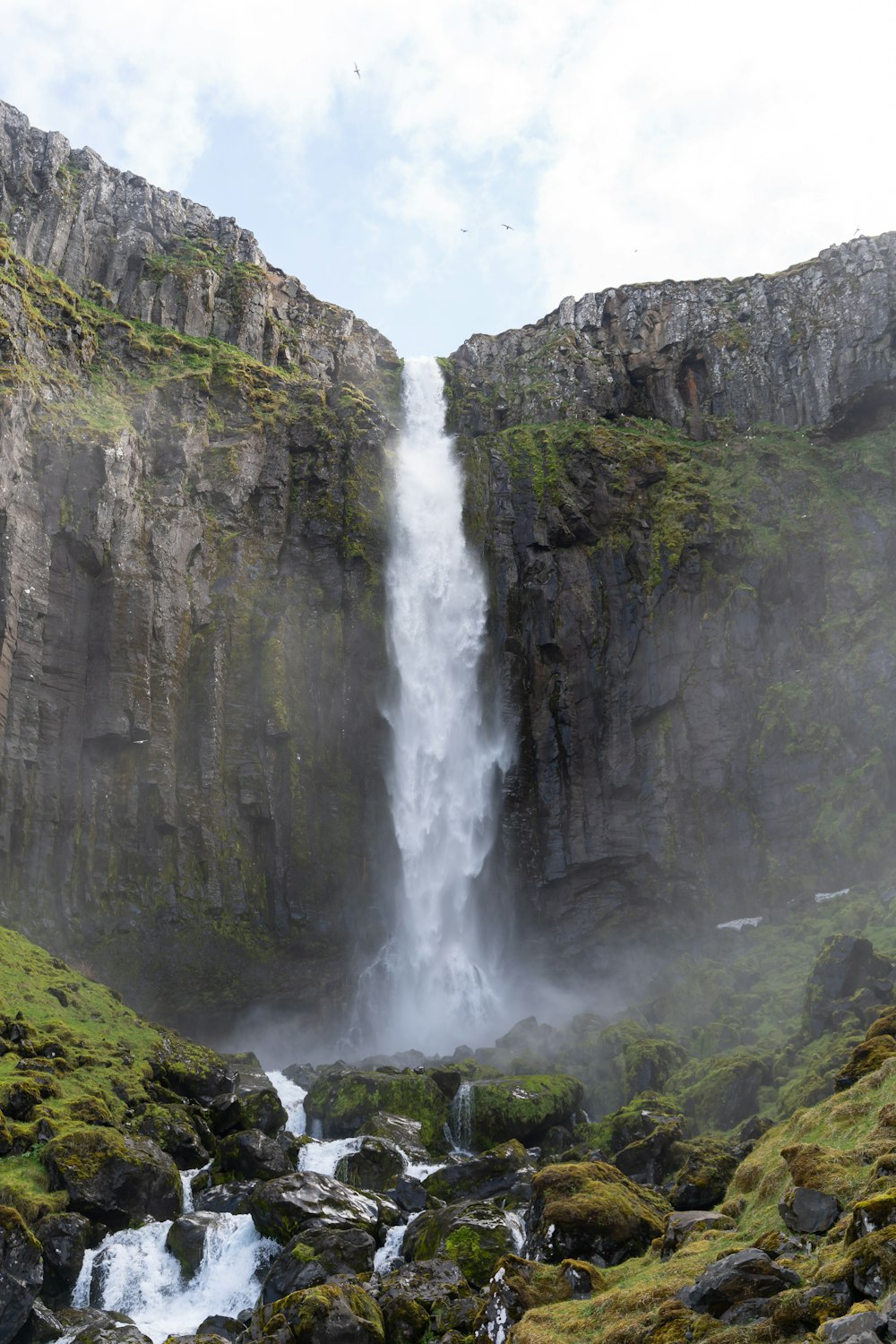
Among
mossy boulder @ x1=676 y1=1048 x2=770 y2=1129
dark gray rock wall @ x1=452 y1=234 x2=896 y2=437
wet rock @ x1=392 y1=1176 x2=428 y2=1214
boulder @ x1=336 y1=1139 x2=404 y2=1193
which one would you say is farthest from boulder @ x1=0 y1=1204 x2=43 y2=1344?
dark gray rock wall @ x1=452 y1=234 x2=896 y2=437

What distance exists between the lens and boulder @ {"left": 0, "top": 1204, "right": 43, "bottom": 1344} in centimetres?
1667

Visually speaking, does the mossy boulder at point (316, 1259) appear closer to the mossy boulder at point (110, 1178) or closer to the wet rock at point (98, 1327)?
the wet rock at point (98, 1327)

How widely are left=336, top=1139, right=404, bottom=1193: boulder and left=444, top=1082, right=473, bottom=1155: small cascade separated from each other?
163 inches

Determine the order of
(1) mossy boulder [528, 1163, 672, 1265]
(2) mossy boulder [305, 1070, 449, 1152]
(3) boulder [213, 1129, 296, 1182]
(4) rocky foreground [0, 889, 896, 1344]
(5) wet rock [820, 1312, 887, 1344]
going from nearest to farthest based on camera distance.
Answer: (5) wet rock [820, 1312, 887, 1344] < (4) rocky foreground [0, 889, 896, 1344] < (1) mossy boulder [528, 1163, 672, 1265] < (3) boulder [213, 1129, 296, 1182] < (2) mossy boulder [305, 1070, 449, 1152]

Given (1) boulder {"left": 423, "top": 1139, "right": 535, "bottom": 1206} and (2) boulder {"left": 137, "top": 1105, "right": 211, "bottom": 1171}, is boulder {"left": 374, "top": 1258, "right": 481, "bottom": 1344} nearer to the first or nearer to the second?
(1) boulder {"left": 423, "top": 1139, "right": 535, "bottom": 1206}

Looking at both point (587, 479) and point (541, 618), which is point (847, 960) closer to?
point (541, 618)

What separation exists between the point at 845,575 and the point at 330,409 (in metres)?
27.3

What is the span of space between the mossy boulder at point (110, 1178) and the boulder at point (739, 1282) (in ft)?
45.0

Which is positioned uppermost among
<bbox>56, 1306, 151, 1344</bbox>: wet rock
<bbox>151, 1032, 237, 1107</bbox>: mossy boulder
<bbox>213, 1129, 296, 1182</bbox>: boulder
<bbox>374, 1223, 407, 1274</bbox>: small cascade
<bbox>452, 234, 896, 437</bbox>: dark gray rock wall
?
<bbox>452, 234, 896, 437</bbox>: dark gray rock wall

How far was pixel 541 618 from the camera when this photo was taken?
49719mm

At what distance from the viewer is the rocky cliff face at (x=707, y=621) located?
44.4 meters

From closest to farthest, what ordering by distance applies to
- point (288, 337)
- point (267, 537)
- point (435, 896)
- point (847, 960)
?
point (847, 960) → point (435, 896) → point (267, 537) → point (288, 337)

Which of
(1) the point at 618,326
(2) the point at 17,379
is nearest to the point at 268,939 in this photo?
(2) the point at 17,379

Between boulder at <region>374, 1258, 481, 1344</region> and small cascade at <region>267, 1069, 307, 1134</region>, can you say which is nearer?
boulder at <region>374, 1258, 481, 1344</region>
